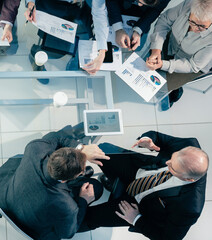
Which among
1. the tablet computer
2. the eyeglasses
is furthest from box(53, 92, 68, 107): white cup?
the eyeglasses

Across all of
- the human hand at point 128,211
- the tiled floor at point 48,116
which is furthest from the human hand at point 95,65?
the human hand at point 128,211

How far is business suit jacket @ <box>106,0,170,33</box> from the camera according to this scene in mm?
2205

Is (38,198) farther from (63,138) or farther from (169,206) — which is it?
(169,206)

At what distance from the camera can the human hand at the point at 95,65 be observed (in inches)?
80.6

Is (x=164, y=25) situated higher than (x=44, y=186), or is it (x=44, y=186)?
(x=164, y=25)

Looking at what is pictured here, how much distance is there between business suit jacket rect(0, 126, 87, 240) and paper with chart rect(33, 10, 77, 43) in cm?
84

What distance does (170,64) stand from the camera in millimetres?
2273

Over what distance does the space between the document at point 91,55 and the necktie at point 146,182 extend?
2.90ft

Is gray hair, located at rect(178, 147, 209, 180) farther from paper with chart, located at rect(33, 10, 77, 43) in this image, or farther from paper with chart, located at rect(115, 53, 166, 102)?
paper with chart, located at rect(33, 10, 77, 43)

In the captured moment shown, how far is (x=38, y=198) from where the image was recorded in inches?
65.7

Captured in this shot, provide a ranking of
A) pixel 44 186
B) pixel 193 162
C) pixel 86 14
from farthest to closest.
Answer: pixel 86 14, pixel 193 162, pixel 44 186

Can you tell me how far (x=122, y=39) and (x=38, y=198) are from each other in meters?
1.35

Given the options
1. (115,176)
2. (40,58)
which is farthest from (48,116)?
(115,176)

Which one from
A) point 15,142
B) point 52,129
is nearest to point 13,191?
point 15,142
